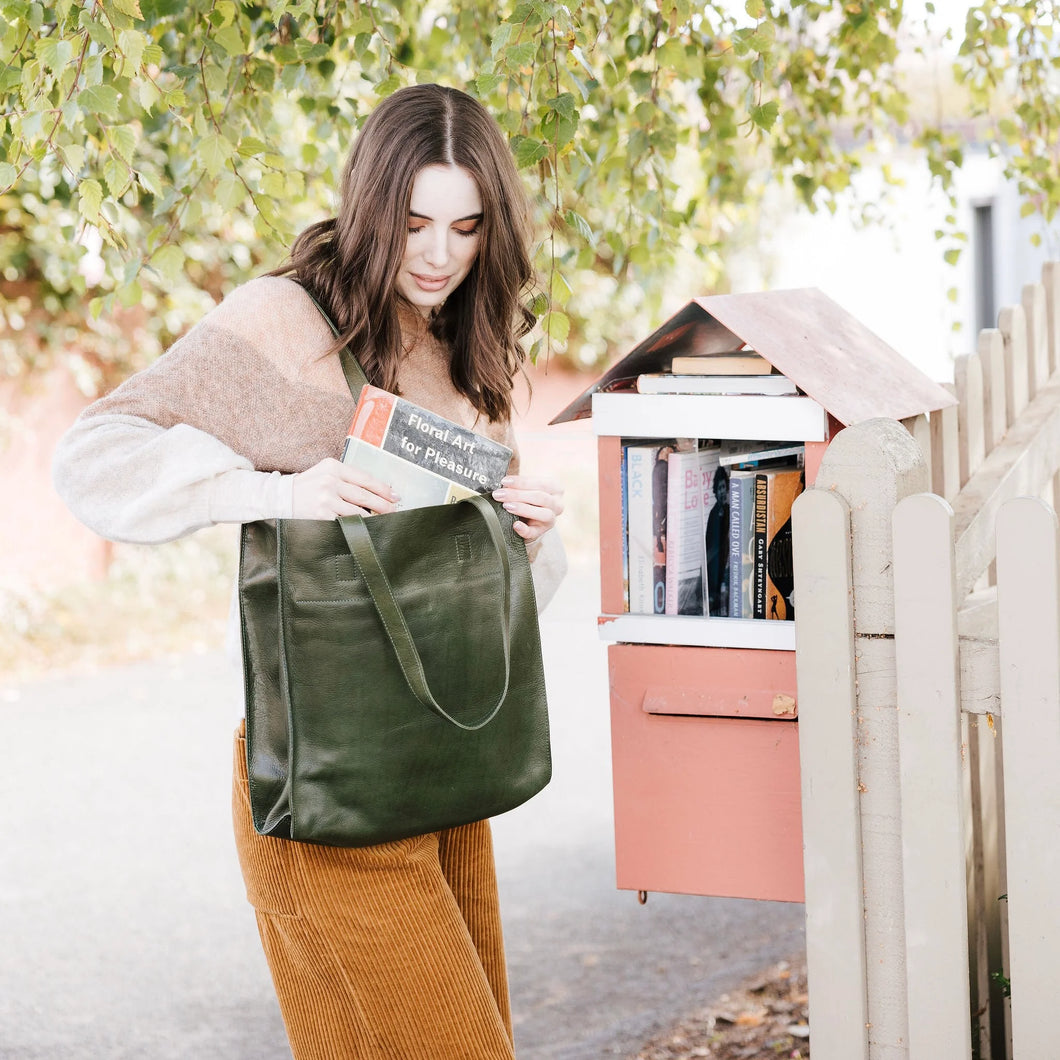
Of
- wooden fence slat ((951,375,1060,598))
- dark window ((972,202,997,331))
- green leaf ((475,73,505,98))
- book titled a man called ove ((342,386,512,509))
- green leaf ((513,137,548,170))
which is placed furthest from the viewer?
dark window ((972,202,997,331))

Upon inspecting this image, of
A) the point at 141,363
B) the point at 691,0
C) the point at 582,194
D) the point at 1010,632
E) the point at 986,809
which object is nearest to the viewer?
the point at 1010,632

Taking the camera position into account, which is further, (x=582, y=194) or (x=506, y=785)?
(x=582, y=194)

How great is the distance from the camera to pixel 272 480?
1.79m

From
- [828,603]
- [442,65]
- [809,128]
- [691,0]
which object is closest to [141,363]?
[442,65]

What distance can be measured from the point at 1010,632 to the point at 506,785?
0.72 metres

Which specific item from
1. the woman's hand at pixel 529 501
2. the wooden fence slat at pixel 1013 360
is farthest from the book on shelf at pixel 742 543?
the wooden fence slat at pixel 1013 360

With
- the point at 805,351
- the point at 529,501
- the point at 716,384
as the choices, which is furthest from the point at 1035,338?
the point at 529,501

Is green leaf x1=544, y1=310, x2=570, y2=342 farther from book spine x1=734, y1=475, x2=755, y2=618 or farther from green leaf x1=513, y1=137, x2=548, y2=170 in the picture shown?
book spine x1=734, y1=475, x2=755, y2=618

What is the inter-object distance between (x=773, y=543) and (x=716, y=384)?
0.26 m

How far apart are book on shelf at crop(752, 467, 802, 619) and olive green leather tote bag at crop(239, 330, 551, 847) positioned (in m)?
0.46

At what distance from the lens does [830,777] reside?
68.6 inches

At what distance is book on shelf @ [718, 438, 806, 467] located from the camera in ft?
6.96

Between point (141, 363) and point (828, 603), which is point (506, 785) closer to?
point (828, 603)

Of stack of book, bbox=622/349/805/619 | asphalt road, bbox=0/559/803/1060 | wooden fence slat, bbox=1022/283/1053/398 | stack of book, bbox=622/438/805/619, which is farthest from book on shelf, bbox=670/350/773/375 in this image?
asphalt road, bbox=0/559/803/1060
